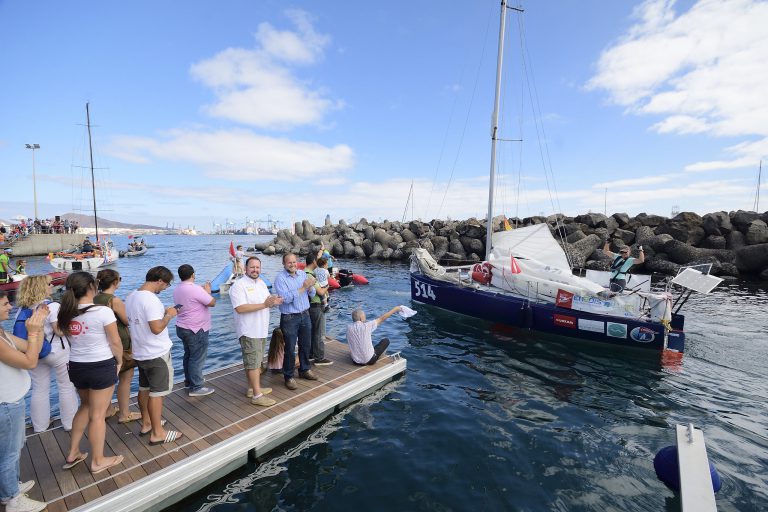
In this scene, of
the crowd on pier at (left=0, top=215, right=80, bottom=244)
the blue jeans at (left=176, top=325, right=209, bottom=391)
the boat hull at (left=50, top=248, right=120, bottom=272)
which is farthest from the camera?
the crowd on pier at (left=0, top=215, right=80, bottom=244)

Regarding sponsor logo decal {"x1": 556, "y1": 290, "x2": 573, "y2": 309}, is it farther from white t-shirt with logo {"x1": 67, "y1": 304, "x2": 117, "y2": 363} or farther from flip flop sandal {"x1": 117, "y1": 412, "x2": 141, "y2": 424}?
white t-shirt with logo {"x1": 67, "y1": 304, "x2": 117, "y2": 363}

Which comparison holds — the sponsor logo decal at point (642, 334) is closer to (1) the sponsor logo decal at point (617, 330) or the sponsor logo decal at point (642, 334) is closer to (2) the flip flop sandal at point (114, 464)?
(1) the sponsor logo decal at point (617, 330)

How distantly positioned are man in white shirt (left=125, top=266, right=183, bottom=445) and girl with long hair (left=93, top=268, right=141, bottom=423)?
214mm

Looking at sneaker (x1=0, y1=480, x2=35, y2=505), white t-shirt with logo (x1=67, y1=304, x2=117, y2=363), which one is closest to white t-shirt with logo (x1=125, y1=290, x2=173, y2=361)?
white t-shirt with logo (x1=67, y1=304, x2=117, y2=363)

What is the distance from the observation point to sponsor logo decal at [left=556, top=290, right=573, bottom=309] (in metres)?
10.6

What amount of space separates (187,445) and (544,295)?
10.5 meters

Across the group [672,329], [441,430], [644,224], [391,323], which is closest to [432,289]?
[391,323]

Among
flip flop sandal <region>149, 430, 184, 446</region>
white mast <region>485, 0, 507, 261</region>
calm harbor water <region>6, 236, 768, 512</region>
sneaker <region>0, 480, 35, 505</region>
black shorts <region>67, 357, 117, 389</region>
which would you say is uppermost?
white mast <region>485, 0, 507, 261</region>

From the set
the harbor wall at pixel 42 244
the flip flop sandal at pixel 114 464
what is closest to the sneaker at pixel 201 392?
the flip flop sandal at pixel 114 464

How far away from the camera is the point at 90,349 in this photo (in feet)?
12.2

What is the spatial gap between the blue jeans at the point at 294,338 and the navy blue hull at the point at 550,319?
7512mm

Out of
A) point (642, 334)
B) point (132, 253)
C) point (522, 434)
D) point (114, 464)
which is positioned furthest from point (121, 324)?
point (132, 253)

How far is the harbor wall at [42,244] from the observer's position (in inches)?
1620

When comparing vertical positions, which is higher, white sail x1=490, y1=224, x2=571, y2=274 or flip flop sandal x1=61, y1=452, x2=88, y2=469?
white sail x1=490, y1=224, x2=571, y2=274
